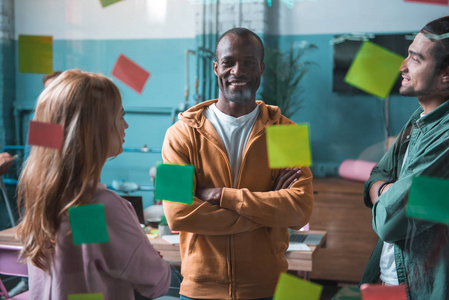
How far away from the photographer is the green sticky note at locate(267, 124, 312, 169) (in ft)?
3.12

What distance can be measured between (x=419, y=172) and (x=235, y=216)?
390 millimetres

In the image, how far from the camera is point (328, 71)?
1.06 metres

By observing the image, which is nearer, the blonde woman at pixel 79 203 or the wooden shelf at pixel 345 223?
the blonde woman at pixel 79 203

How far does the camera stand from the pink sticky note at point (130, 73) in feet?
3.70

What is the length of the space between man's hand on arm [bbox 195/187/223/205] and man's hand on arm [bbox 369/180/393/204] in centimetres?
34

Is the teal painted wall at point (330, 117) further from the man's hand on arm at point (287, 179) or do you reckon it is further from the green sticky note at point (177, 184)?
the green sticky note at point (177, 184)

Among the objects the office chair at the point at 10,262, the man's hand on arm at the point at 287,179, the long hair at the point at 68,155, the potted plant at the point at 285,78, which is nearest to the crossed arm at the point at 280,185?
the man's hand on arm at the point at 287,179

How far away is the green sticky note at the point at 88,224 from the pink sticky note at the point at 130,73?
1.08 ft

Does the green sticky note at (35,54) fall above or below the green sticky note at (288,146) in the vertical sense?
above

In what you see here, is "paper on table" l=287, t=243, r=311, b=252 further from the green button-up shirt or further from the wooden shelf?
the green button-up shirt

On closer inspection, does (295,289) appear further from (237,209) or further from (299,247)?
(299,247)

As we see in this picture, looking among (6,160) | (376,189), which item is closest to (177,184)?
(376,189)

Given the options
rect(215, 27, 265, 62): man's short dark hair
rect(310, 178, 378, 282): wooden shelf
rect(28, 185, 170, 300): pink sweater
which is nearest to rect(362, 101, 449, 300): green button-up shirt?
rect(310, 178, 378, 282): wooden shelf

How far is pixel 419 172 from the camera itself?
0.91 metres
